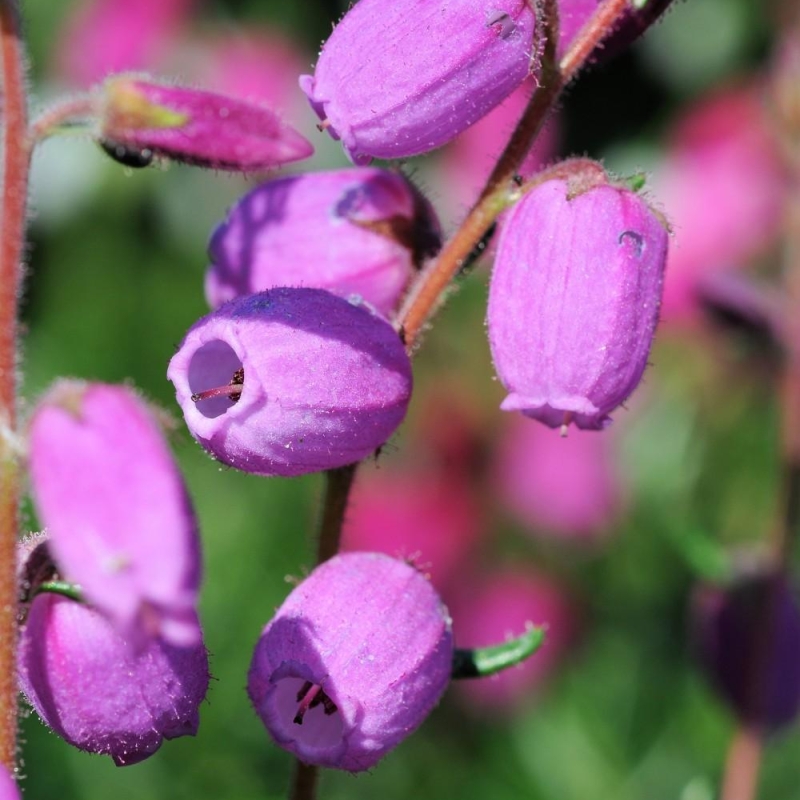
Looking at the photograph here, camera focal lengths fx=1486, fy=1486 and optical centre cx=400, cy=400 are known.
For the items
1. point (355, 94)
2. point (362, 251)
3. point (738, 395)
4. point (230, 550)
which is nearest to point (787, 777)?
Answer: point (738, 395)

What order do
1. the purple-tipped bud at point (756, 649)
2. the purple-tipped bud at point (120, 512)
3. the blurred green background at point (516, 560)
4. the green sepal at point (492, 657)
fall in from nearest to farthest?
1. the purple-tipped bud at point (120, 512)
2. the green sepal at point (492, 657)
3. the purple-tipped bud at point (756, 649)
4. the blurred green background at point (516, 560)

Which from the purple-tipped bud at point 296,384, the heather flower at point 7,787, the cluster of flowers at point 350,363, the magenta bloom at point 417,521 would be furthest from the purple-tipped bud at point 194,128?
the magenta bloom at point 417,521

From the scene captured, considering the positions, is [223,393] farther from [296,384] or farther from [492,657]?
[492,657]

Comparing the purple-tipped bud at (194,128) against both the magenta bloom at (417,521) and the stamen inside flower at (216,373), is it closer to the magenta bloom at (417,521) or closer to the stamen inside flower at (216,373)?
the stamen inside flower at (216,373)

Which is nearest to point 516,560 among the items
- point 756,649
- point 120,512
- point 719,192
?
point 719,192

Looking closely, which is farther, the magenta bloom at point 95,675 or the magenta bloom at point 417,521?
the magenta bloom at point 417,521

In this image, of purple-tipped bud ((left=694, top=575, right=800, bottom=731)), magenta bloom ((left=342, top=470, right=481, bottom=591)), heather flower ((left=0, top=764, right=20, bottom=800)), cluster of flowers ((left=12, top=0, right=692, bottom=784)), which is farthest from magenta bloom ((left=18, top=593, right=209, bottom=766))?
magenta bloom ((left=342, top=470, right=481, bottom=591))

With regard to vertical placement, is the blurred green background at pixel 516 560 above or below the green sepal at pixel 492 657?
below

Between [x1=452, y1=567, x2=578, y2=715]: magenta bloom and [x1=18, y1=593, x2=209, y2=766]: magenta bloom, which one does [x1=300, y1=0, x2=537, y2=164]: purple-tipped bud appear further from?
[x1=452, y1=567, x2=578, y2=715]: magenta bloom
